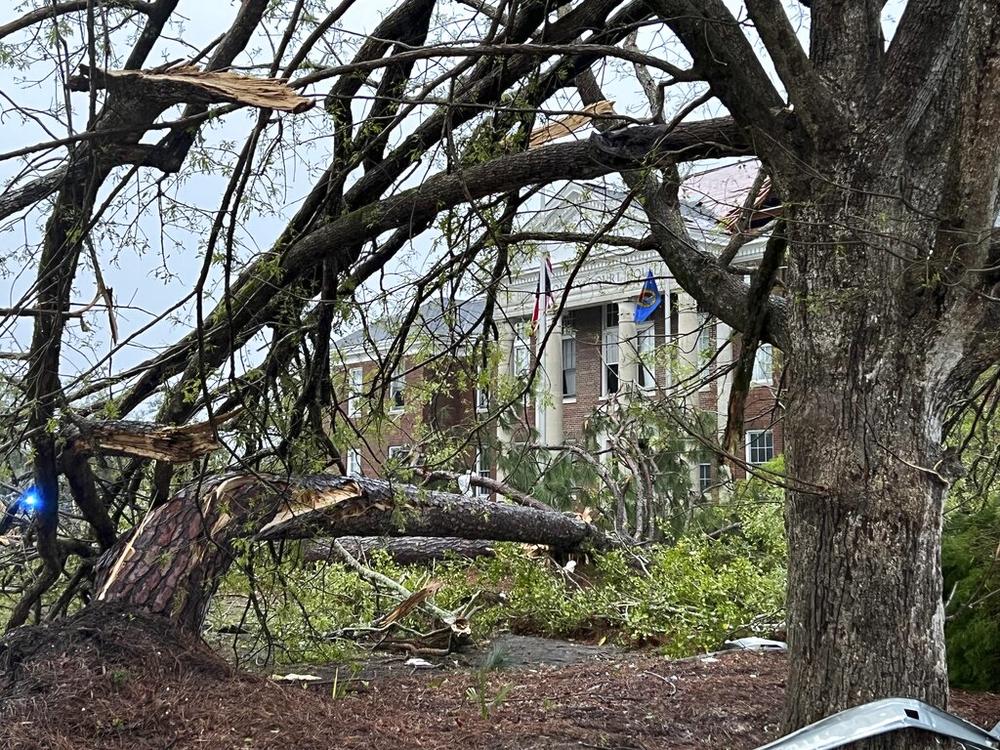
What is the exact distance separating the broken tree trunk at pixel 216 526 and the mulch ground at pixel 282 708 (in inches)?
9.3

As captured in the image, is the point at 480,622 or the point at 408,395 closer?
the point at 408,395

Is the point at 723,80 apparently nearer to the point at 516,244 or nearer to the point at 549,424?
the point at 516,244

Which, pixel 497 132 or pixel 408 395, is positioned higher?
pixel 497 132

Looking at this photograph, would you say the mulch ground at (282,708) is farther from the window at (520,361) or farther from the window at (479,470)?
the window at (520,361)

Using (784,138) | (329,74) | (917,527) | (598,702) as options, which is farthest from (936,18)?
(598,702)

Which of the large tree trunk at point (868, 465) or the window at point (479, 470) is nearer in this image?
the large tree trunk at point (868, 465)

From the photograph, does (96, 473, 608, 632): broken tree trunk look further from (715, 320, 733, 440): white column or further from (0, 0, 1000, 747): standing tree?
(715, 320, 733, 440): white column

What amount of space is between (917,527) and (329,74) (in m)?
2.63

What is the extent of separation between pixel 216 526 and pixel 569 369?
59.6 ft

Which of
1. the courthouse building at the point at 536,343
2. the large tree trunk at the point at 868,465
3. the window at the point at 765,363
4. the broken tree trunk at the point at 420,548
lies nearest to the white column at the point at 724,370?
the courthouse building at the point at 536,343

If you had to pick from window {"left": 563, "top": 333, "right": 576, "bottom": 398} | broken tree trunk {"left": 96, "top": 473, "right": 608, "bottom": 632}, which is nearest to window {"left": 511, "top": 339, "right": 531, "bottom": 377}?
broken tree trunk {"left": 96, "top": 473, "right": 608, "bottom": 632}

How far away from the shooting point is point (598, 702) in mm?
4684

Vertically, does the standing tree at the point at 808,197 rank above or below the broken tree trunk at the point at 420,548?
above

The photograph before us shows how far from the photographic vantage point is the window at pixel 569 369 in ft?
74.6
